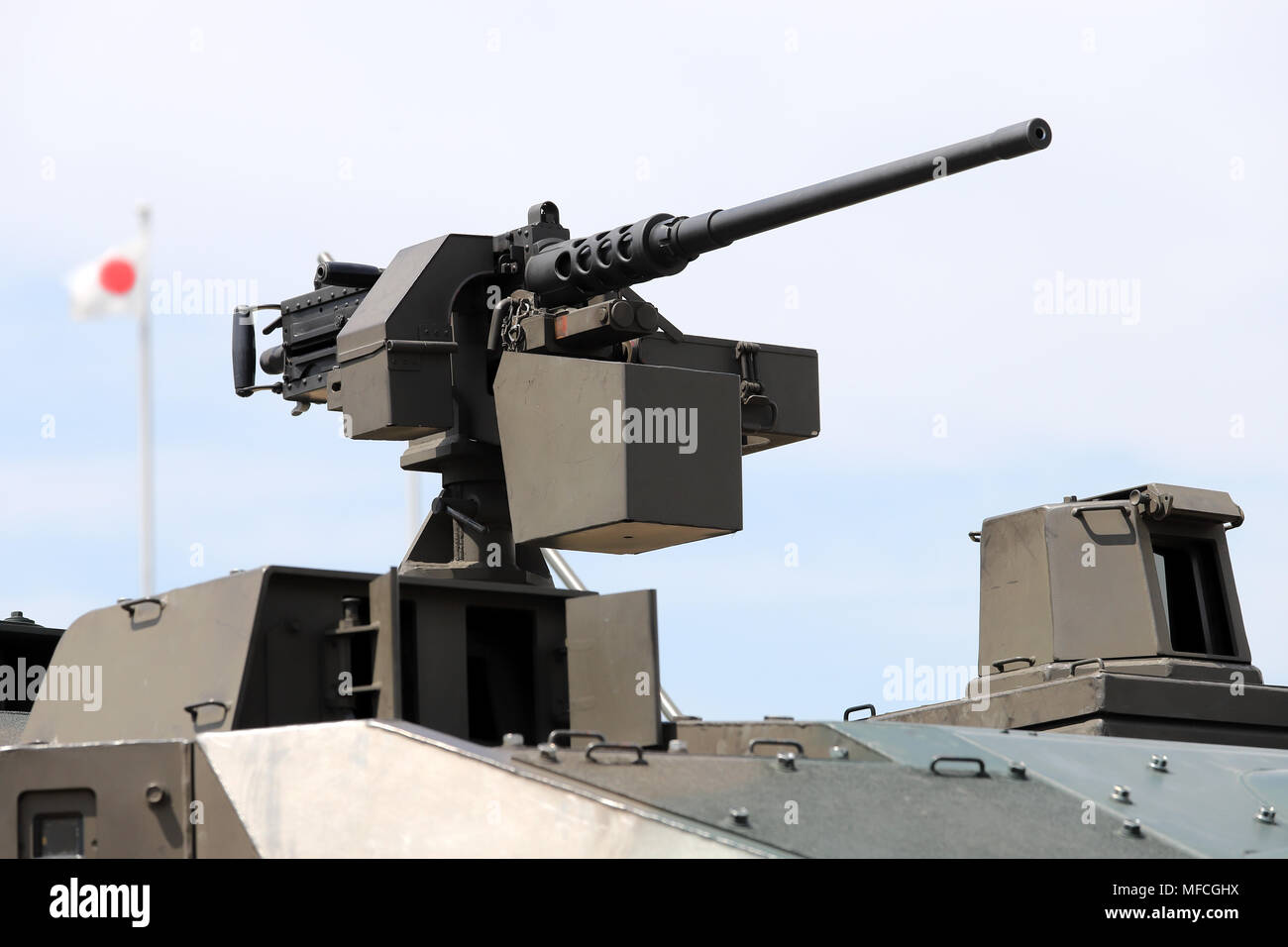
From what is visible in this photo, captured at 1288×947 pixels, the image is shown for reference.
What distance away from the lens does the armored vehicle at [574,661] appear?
5.38 m

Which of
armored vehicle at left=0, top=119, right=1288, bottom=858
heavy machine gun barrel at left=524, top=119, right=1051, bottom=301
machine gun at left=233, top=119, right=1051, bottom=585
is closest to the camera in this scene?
armored vehicle at left=0, top=119, right=1288, bottom=858

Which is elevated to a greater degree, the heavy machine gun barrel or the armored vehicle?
the heavy machine gun barrel

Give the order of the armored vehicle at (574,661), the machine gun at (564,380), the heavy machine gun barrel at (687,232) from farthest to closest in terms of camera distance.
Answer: the heavy machine gun barrel at (687,232), the machine gun at (564,380), the armored vehicle at (574,661)

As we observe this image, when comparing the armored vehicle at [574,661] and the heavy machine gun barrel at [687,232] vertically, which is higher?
the heavy machine gun barrel at [687,232]

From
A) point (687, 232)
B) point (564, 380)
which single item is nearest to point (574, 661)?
point (564, 380)

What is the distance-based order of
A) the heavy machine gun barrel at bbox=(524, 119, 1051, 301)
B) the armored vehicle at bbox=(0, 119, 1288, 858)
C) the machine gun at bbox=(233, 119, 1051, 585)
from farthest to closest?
the heavy machine gun barrel at bbox=(524, 119, 1051, 301)
the machine gun at bbox=(233, 119, 1051, 585)
the armored vehicle at bbox=(0, 119, 1288, 858)

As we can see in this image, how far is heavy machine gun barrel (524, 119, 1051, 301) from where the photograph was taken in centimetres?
760

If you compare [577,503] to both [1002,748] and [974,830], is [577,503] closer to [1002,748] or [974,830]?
[1002,748]

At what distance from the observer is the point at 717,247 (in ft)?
26.8

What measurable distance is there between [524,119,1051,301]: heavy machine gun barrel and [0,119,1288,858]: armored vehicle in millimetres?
13

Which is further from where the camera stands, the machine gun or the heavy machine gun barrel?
the heavy machine gun barrel

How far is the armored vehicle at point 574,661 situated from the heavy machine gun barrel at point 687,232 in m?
0.01
